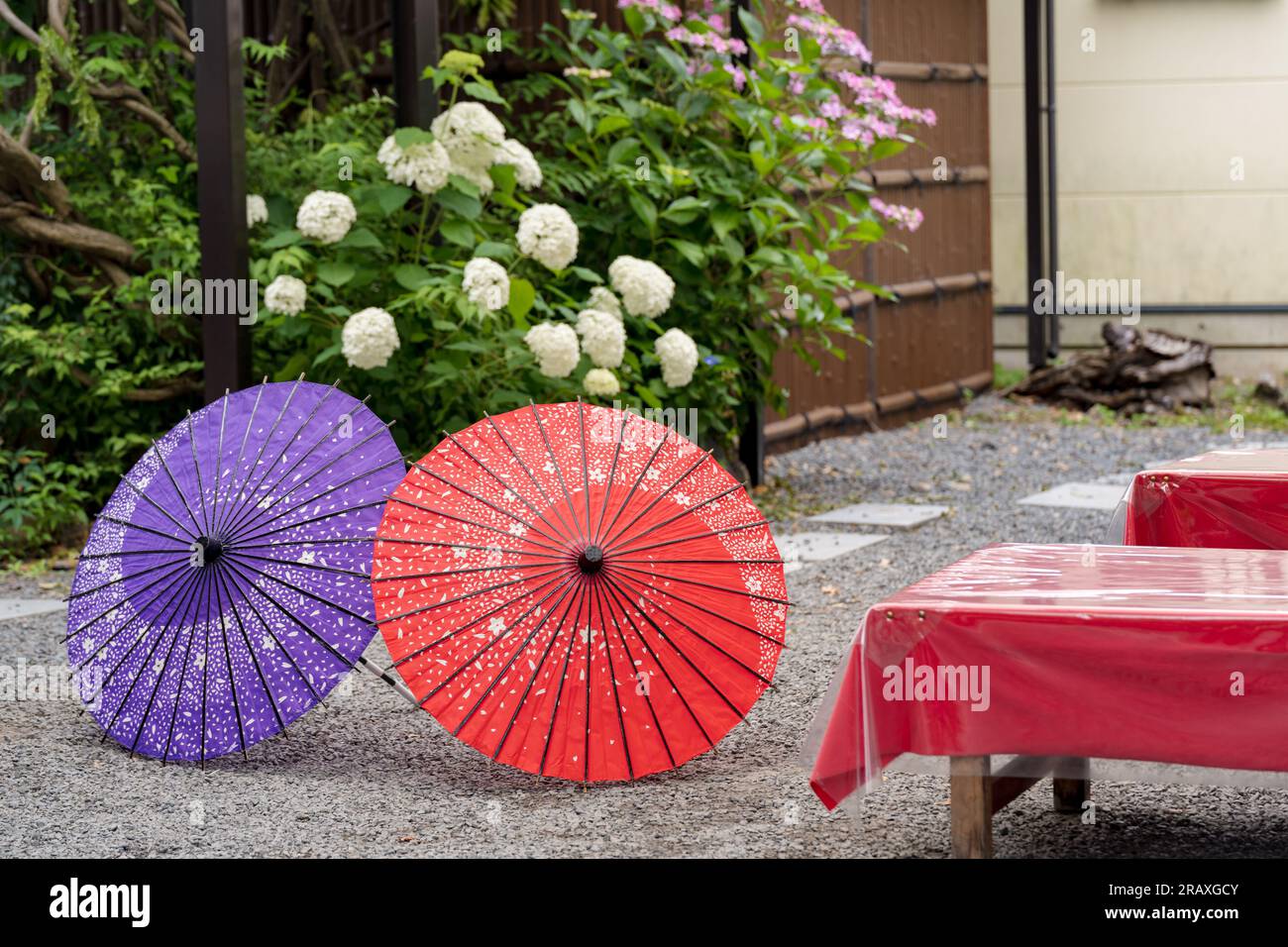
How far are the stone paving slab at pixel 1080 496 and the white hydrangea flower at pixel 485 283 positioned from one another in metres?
2.93

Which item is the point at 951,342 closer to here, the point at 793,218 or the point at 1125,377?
the point at 1125,377

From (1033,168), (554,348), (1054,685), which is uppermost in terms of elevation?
(1033,168)

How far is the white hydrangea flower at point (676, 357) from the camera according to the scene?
21.3ft

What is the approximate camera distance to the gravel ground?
330 centimetres

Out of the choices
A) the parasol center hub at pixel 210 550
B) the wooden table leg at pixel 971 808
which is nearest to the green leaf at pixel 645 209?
the parasol center hub at pixel 210 550

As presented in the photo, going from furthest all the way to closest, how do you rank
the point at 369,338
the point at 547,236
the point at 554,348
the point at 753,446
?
1. the point at 753,446
2. the point at 547,236
3. the point at 554,348
4. the point at 369,338

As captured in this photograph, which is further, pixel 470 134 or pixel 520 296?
pixel 470 134

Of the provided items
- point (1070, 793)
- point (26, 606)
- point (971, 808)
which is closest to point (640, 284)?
point (26, 606)

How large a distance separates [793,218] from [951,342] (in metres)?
4.42

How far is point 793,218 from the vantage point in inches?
282

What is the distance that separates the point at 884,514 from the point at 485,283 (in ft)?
7.88

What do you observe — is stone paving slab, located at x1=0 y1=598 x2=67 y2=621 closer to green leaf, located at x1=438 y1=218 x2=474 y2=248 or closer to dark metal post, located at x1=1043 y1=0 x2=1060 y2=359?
green leaf, located at x1=438 y1=218 x2=474 y2=248

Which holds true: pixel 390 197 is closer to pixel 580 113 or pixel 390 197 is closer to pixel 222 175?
pixel 222 175

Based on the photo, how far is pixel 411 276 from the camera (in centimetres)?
588
